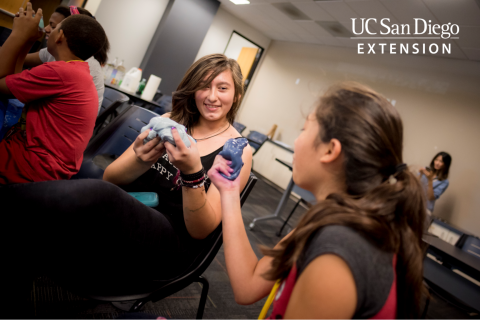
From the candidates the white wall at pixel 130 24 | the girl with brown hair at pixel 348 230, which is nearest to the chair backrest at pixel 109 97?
the girl with brown hair at pixel 348 230

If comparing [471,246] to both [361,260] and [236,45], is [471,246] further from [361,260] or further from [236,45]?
[236,45]

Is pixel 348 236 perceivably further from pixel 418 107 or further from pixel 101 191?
pixel 418 107

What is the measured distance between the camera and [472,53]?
4109mm

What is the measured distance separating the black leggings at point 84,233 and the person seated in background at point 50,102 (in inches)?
21.8

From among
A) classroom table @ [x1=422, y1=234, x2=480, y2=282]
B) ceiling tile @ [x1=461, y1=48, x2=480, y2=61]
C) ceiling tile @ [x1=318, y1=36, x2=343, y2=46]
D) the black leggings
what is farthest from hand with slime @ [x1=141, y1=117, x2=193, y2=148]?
ceiling tile @ [x1=318, y1=36, x2=343, y2=46]

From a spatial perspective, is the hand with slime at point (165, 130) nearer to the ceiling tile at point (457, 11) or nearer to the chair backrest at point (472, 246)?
the chair backrest at point (472, 246)

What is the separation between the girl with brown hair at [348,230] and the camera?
19.0 inches

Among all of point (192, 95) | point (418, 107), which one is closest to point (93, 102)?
point (192, 95)

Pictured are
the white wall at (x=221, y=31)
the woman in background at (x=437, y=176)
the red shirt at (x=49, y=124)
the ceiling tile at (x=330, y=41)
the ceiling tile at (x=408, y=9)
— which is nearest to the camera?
the red shirt at (x=49, y=124)

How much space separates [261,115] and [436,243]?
18.8 ft

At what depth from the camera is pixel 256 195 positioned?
4.80 meters

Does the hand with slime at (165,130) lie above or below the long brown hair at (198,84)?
below

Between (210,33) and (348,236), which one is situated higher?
(210,33)

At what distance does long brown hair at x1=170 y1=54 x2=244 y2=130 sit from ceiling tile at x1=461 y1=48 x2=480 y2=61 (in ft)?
14.3
